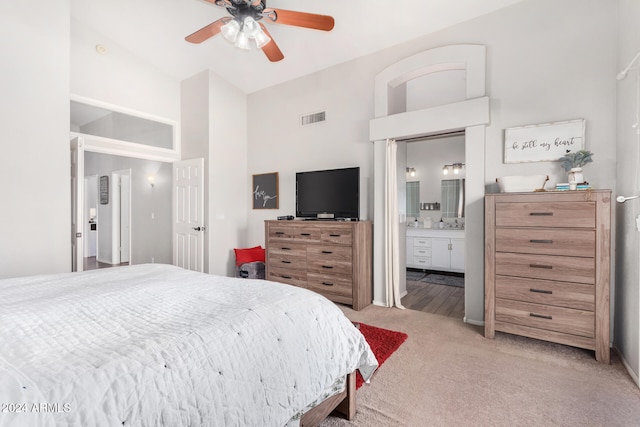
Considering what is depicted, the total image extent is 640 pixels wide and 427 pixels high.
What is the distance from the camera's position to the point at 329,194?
3943mm

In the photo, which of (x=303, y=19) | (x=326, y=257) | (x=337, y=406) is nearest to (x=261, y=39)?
(x=303, y=19)

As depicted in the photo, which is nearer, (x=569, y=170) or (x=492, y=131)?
(x=569, y=170)

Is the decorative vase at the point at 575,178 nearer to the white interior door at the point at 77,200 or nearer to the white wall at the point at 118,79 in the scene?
the white interior door at the point at 77,200

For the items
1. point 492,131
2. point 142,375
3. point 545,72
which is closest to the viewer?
point 142,375

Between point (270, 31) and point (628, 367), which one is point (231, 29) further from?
point (628, 367)

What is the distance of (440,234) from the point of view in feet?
17.5

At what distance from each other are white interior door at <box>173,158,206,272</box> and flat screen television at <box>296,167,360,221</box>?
1532mm

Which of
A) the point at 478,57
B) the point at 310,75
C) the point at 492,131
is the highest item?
the point at 310,75

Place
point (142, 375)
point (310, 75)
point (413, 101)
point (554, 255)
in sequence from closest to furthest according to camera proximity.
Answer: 1. point (142, 375)
2. point (554, 255)
3. point (310, 75)
4. point (413, 101)

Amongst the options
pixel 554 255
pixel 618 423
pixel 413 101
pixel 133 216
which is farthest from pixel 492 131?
pixel 133 216

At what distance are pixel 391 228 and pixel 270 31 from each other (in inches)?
112

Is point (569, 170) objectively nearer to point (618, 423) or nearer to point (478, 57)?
point (478, 57)

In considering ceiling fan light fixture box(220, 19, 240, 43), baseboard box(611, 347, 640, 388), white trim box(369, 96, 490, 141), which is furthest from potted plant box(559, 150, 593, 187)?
ceiling fan light fixture box(220, 19, 240, 43)

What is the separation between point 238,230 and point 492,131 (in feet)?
12.4
